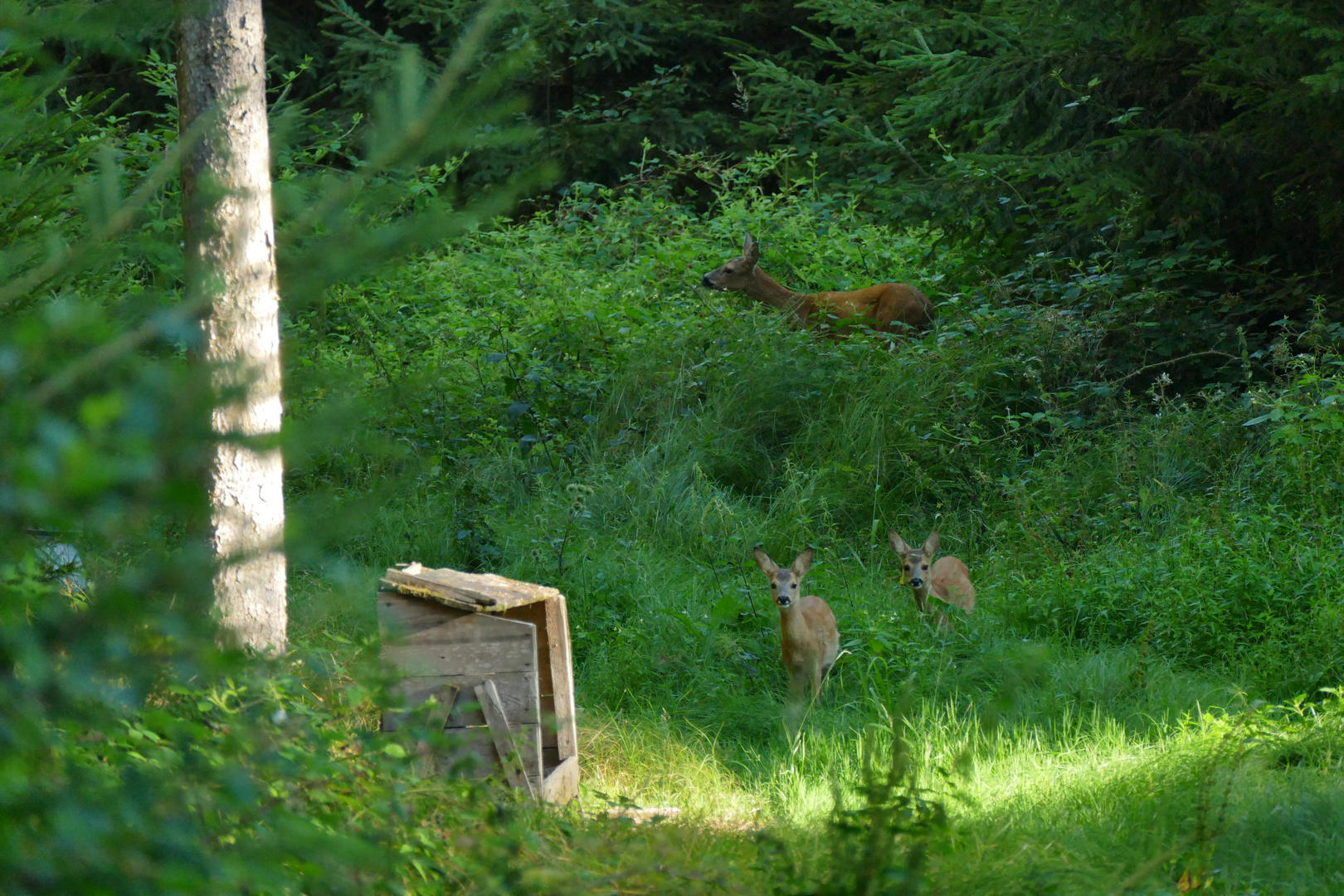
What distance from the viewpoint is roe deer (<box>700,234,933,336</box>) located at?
1036 cm

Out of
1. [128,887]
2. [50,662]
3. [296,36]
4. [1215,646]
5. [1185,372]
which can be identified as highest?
[296,36]

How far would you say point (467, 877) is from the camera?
9.02ft

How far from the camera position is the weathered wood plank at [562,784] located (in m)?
4.15

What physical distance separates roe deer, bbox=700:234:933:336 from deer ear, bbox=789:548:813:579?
169 inches

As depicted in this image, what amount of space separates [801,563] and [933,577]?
3.47 feet

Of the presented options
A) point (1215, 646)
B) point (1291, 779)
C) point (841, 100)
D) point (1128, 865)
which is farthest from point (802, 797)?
point (841, 100)

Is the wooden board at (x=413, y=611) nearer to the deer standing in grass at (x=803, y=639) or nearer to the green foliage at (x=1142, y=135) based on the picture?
the deer standing in grass at (x=803, y=639)

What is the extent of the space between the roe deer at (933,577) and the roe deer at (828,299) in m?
3.63

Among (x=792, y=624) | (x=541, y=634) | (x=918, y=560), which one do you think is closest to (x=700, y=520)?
(x=918, y=560)

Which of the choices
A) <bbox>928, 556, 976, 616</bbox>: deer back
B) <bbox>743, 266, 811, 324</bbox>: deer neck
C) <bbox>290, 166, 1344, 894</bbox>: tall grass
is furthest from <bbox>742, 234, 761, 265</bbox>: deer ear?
<bbox>928, 556, 976, 616</bbox>: deer back

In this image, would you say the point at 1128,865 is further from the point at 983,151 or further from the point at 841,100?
the point at 841,100

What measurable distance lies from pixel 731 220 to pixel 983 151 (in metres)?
4.23

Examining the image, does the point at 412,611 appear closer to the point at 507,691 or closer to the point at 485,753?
the point at 507,691

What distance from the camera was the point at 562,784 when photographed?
430 centimetres
